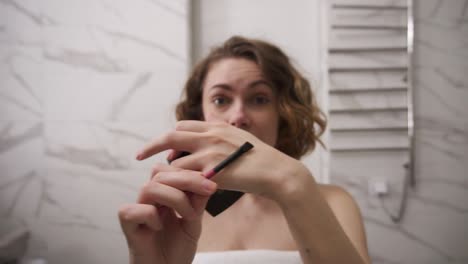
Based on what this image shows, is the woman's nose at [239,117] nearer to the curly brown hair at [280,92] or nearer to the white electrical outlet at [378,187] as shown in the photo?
the curly brown hair at [280,92]

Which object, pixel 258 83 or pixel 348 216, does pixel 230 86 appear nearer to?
pixel 258 83

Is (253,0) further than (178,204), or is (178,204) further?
(253,0)

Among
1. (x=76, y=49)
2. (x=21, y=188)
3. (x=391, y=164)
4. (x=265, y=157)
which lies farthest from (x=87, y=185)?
(x=391, y=164)

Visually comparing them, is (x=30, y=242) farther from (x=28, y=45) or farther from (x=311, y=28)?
(x=311, y=28)

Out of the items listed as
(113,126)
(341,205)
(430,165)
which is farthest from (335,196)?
(113,126)

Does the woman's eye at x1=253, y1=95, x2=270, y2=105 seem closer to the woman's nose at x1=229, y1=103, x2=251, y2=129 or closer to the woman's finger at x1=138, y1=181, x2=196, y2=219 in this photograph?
the woman's nose at x1=229, y1=103, x2=251, y2=129

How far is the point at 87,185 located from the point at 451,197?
163 centimetres

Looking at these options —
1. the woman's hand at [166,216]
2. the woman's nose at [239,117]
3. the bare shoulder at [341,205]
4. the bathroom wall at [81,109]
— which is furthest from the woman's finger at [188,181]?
the bathroom wall at [81,109]

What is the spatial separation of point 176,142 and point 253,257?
41cm

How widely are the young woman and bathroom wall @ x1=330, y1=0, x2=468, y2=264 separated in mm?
527

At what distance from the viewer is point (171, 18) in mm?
1153

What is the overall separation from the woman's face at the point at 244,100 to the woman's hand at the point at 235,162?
0.97 ft

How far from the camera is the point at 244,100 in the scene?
2.38 feet

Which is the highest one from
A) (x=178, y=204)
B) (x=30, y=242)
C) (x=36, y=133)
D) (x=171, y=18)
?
(x=171, y=18)
